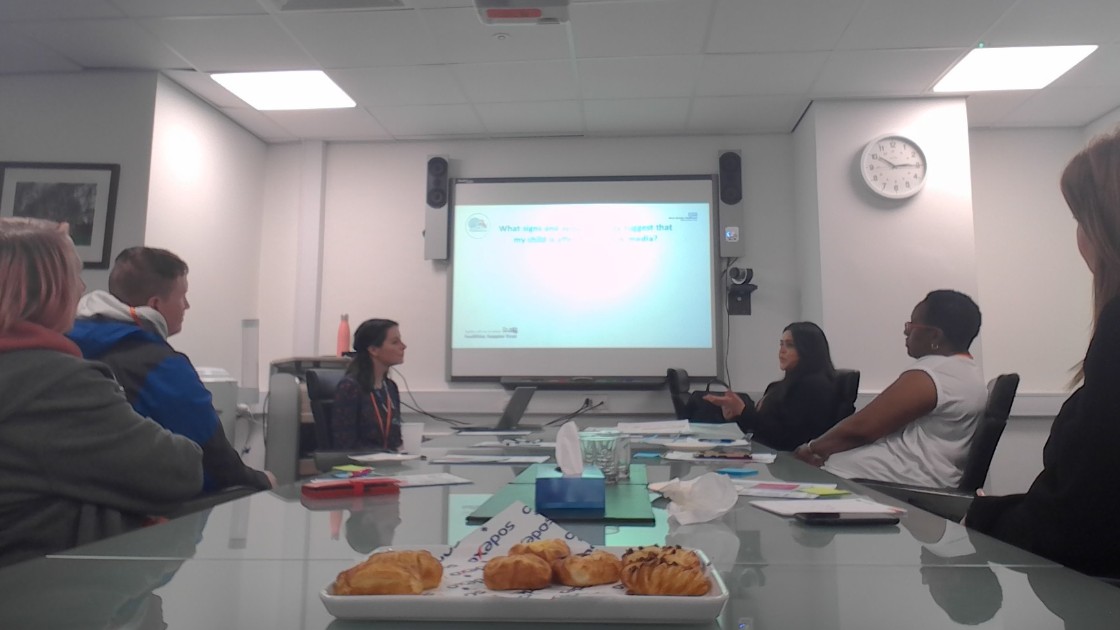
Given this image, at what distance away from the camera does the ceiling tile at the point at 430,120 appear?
4133 millimetres

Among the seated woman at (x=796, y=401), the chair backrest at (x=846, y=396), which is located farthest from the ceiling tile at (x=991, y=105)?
the chair backrest at (x=846, y=396)

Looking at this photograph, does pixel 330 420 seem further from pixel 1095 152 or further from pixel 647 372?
pixel 1095 152

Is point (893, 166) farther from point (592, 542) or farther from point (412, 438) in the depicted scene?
point (592, 542)

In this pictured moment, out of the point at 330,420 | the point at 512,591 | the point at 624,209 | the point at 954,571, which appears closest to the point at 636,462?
the point at 954,571

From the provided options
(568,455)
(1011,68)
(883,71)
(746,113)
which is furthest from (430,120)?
(568,455)

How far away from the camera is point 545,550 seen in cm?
65

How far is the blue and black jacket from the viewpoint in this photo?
174cm

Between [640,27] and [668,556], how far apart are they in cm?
298

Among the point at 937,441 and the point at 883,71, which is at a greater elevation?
the point at 883,71

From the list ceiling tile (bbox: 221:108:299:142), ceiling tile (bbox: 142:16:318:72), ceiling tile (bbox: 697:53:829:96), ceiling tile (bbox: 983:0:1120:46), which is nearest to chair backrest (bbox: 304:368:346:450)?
ceiling tile (bbox: 142:16:318:72)

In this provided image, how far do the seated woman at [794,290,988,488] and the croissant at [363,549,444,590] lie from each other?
72.7 inches

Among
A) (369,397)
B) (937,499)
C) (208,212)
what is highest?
(208,212)

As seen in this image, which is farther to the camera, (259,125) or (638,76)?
(259,125)

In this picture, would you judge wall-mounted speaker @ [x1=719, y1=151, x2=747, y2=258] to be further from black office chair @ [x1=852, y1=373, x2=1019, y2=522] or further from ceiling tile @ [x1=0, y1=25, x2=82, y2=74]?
ceiling tile @ [x1=0, y1=25, x2=82, y2=74]
